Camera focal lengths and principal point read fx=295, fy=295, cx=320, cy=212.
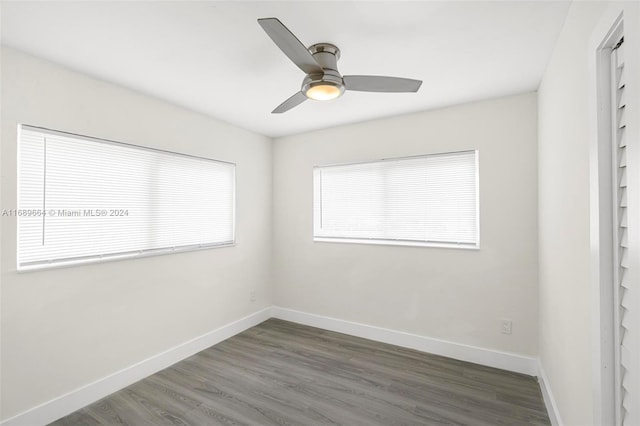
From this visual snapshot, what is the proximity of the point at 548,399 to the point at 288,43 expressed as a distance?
9.54ft

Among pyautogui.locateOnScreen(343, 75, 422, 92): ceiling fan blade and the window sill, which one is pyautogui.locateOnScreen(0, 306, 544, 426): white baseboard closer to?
the window sill

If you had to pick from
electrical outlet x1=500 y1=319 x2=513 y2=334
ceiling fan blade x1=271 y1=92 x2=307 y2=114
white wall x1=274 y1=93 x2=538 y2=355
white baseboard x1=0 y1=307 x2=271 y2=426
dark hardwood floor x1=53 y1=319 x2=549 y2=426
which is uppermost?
ceiling fan blade x1=271 y1=92 x2=307 y2=114

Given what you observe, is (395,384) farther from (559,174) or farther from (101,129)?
(101,129)

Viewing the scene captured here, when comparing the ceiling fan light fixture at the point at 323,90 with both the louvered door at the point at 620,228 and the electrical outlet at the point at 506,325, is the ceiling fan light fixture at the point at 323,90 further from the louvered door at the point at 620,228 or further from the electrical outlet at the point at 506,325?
the electrical outlet at the point at 506,325

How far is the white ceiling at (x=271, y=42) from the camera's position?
157 cm

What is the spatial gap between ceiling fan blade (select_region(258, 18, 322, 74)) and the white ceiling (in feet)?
0.76

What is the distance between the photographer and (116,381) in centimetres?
242

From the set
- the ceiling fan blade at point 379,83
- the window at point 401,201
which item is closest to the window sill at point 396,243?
the window at point 401,201

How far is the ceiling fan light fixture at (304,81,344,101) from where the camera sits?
5.94 feet

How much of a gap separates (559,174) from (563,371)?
3.86 ft

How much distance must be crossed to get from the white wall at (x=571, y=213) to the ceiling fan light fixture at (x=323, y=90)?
121 cm

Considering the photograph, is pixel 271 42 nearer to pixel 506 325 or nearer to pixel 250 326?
pixel 506 325

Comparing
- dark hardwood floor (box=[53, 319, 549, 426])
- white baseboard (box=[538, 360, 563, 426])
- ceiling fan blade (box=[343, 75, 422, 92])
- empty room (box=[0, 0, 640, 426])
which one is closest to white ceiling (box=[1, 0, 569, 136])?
empty room (box=[0, 0, 640, 426])

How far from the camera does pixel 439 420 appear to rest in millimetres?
2080
